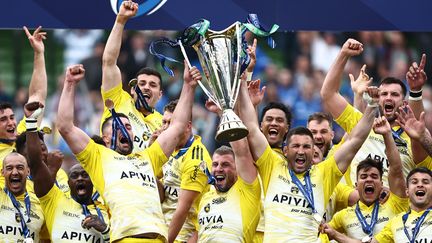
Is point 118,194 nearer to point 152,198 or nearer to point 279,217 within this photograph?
point 152,198

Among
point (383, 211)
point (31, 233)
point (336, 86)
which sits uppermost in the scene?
point (336, 86)

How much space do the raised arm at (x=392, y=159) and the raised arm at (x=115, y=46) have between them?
7.76 feet

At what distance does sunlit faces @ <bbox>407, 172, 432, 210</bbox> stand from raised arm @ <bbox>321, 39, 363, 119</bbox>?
1.13 m

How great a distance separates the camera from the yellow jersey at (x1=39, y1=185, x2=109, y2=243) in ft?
45.3

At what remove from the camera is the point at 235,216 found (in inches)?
554

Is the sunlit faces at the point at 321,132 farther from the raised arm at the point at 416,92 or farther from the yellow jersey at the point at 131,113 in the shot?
the yellow jersey at the point at 131,113

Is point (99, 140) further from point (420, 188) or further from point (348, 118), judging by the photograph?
point (420, 188)

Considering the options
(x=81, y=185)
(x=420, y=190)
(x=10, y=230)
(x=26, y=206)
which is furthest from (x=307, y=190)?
(x=10, y=230)

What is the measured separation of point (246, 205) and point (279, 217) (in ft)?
2.29

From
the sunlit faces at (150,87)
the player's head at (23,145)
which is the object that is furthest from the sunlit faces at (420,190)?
the player's head at (23,145)

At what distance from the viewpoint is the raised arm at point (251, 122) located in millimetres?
13438

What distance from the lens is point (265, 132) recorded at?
559 inches

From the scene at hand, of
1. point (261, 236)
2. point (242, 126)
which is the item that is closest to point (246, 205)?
point (261, 236)

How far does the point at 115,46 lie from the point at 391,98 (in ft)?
→ 8.72
